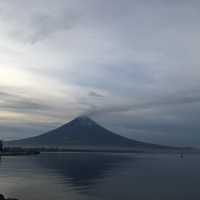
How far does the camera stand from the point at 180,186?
34.2m

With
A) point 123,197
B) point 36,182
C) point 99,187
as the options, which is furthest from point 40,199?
point 36,182

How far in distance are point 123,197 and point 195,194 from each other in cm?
572

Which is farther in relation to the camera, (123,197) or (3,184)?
(3,184)

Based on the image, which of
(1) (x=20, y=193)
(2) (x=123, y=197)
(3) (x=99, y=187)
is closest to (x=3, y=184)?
(1) (x=20, y=193)

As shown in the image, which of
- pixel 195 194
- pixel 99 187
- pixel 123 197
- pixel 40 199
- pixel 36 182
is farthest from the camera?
pixel 36 182

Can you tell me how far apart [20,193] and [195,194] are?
489 inches

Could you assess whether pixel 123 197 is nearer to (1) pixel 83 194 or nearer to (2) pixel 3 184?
(1) pixel 83 194

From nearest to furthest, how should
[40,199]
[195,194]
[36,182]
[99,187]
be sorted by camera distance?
1. [40,199]
2. [195,194]
3. [99,187]
4. [36,182]

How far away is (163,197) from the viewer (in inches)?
1096

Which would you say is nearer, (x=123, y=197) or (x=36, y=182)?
(x=123, y=197)

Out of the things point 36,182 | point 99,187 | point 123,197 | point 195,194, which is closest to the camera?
point 123,197

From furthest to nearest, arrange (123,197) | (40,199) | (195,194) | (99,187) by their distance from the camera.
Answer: (99,187)
(195,194)
(123,197)
(40,199)

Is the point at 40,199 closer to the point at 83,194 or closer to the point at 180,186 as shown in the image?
the point at 83,194

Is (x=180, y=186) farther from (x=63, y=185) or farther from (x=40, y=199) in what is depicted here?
(x=40, y=199)
